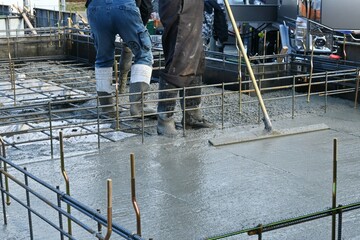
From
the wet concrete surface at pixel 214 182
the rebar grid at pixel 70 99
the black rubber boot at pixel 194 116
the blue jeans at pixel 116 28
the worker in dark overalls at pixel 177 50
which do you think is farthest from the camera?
the blue jeans at pixel 116 28

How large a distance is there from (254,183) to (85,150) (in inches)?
77.6

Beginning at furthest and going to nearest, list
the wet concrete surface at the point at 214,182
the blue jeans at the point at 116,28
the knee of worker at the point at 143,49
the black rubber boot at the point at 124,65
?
the black rubber boot at the point at 124,65 < the knee of worker at the point at 143,49 < the blue jeans at the point at 116,28 < the wet concrete surface at the point at 214,182

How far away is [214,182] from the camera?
6195 millimetres

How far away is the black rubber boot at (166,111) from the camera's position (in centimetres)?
780

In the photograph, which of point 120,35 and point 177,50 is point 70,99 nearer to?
point 120,35

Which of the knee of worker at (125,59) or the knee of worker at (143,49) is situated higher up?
the knee of worker at (143,49)

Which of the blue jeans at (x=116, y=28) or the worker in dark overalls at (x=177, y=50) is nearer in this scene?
the worker in dark overalls at (x=177, y=50)

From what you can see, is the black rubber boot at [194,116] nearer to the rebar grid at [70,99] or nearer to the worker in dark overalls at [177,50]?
the worker in dark overalls at [177,50]

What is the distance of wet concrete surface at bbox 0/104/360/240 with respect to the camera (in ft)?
16.9

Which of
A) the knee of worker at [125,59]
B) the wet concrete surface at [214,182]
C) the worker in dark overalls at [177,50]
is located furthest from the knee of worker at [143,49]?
the knee of worker at [125,59]

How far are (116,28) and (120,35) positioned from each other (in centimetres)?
12

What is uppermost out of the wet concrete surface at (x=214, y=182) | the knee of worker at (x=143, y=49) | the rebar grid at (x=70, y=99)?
the knee of worker at (x=143, y=49)

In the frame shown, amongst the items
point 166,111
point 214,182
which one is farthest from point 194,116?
point 214,182

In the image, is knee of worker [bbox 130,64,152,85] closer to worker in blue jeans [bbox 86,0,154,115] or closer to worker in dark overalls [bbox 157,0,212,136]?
worker in blue jeans [bbox 86,0,154,115]
